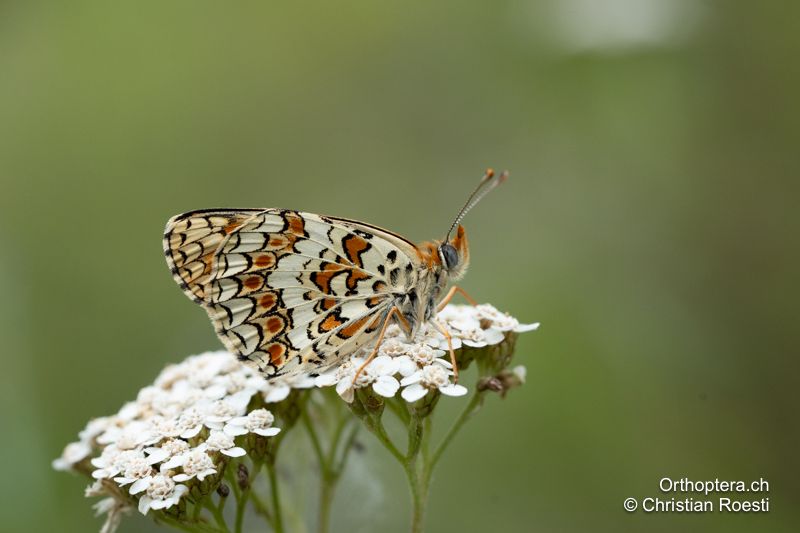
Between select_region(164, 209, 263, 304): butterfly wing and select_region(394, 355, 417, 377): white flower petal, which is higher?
select_region(164, 209, 263, 304): butterfly wing

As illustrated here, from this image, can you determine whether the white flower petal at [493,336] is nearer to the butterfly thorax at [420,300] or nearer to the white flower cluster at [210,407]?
the white flower cluster at [210,407]

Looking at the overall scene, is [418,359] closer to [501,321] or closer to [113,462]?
[501,321]

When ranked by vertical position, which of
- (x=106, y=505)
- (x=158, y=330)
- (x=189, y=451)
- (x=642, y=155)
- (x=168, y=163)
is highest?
(x=168, y=163)

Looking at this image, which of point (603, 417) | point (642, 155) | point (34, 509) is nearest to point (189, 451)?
point (34, 509)

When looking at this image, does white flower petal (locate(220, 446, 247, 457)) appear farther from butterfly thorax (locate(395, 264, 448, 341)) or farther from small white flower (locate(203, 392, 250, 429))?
butterfly thorax (locate(395, 264, 448, 341))

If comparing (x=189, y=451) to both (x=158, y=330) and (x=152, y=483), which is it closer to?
(x=152, y=483)

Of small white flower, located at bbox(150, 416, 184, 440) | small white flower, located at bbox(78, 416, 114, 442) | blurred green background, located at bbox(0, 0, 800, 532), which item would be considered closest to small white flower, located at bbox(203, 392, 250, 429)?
small white flower, located at bbox(150, 416, 184, 440)

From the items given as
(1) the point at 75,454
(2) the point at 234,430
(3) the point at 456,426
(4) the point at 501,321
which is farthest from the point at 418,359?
(1) the point at 75,454
